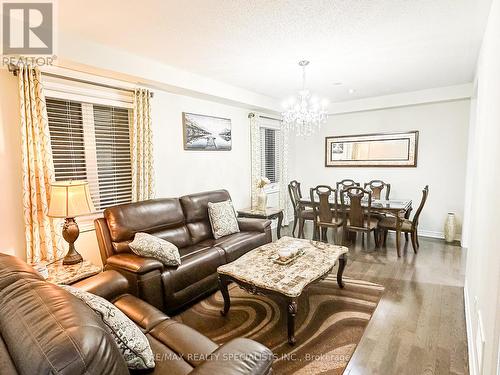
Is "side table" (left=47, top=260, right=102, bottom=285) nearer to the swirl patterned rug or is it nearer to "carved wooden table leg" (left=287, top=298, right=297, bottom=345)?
the swirl patterned rug

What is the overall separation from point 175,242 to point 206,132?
6.26 ft

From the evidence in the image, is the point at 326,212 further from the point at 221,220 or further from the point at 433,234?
the point at 433,234

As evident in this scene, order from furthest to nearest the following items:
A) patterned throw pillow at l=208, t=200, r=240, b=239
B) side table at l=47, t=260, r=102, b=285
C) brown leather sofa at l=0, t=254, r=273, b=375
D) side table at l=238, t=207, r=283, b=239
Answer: side table at l=238, t=207, r=283, b=239, patterned throw pillow at l=208, t=200, r=240, b=239, side table at l=47, t=260, r=102, b=285, brown leather sofa at l=0, t=254, r=273, b=375

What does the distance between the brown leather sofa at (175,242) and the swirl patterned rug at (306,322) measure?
0.27 metres

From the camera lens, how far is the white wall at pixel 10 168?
2.50 metres

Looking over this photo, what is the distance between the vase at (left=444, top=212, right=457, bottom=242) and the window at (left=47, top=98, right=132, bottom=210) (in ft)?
16.6

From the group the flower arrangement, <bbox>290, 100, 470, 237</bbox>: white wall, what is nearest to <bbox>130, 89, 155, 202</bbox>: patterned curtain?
the flower arrangement

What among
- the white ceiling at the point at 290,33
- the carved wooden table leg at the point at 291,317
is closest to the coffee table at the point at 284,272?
the carved wooden table leg at the point at 291,317

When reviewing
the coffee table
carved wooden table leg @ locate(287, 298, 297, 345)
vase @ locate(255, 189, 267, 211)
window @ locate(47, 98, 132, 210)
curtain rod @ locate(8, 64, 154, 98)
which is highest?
curtain rod @ locate(8, 64, 154, 98)

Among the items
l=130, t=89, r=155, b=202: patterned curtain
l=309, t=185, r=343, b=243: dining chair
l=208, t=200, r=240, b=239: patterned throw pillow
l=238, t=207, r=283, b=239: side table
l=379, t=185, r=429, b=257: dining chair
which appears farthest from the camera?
l=238, t=207, r=283, b=239: side table

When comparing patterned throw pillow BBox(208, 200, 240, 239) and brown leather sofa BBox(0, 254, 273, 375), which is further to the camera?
patterned throw pillow BBox(208, 200, 240, 239)

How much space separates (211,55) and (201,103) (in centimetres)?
129

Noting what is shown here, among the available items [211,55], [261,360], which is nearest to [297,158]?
[211,55]

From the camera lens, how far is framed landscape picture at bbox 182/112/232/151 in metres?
4.14
